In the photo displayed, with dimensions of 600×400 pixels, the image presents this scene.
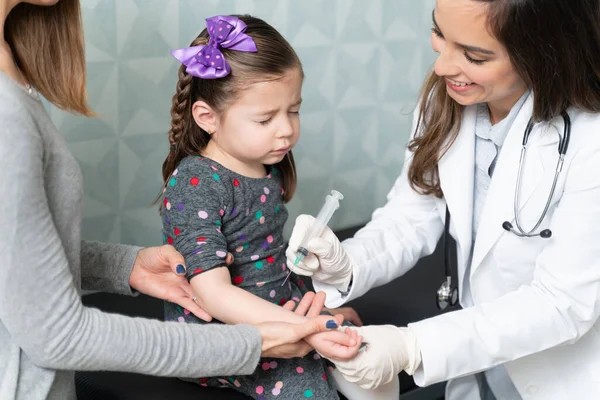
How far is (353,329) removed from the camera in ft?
5.04

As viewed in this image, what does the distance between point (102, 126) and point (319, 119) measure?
77cm

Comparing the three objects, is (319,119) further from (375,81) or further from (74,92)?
(74,92)

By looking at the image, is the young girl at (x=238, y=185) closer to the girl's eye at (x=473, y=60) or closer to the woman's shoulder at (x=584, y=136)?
the girl's eye at (x=473, y=60)

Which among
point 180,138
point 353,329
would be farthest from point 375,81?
point 353,329

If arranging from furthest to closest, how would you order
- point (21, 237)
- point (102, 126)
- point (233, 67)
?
point (102, 126)
point (233, 67)
point (21, 237)

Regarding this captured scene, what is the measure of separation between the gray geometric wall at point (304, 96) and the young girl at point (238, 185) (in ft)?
1.50

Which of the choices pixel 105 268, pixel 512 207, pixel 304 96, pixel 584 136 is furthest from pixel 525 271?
pixel 304 96

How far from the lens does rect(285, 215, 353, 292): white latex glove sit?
5.52 feet

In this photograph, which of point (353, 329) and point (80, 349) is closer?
point (80, 349)

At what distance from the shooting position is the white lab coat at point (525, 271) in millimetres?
1550

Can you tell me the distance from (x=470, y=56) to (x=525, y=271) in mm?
490

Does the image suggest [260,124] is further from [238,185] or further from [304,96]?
[304,96]

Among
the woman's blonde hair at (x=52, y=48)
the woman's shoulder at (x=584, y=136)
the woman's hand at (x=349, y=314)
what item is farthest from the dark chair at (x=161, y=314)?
the woman's shoulder at (x=584, y=136)

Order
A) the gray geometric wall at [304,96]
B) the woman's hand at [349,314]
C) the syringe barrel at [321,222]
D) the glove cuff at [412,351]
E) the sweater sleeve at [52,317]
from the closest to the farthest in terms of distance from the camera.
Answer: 1. the sweater sleeve at [52,317]
2. the glove cuff at [412,351]
3. the syringe barrel at [321,222]
4. the woman's hand at [349,314]
5. the gray geometric wall at [304,96]
